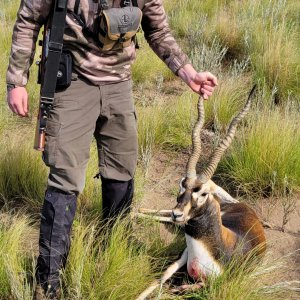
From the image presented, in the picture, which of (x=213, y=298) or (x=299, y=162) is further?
(x=299, y=162)

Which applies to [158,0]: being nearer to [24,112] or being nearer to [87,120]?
[87,120]

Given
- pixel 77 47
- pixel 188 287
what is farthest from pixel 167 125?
pixel 77 47

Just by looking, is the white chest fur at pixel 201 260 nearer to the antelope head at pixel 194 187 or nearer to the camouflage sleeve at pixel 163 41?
the antelope head at pixel 194 187

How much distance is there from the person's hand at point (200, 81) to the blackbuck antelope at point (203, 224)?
168mm

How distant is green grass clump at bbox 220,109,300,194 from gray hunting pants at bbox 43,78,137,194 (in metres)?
1.65

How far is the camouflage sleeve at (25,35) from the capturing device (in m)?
2.71

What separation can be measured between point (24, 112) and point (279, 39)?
4.38 metres

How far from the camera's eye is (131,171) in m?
3.38

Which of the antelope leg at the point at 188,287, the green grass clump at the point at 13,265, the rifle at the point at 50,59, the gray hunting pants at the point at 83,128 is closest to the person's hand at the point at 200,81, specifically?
the gray hunting pants at the point at 83,128

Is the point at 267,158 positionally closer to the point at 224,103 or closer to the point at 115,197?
the point at 224,103

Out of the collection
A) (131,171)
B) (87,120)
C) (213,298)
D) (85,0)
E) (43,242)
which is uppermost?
(85,0)

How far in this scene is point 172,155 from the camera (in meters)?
5.30

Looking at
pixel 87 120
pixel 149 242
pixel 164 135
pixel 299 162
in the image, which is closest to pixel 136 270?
pixel 149 242

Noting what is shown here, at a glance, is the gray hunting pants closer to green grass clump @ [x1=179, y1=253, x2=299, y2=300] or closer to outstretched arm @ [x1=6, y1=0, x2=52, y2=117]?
outstretched arm @ [x1=6, y1=0, x2=52, y2=117]
